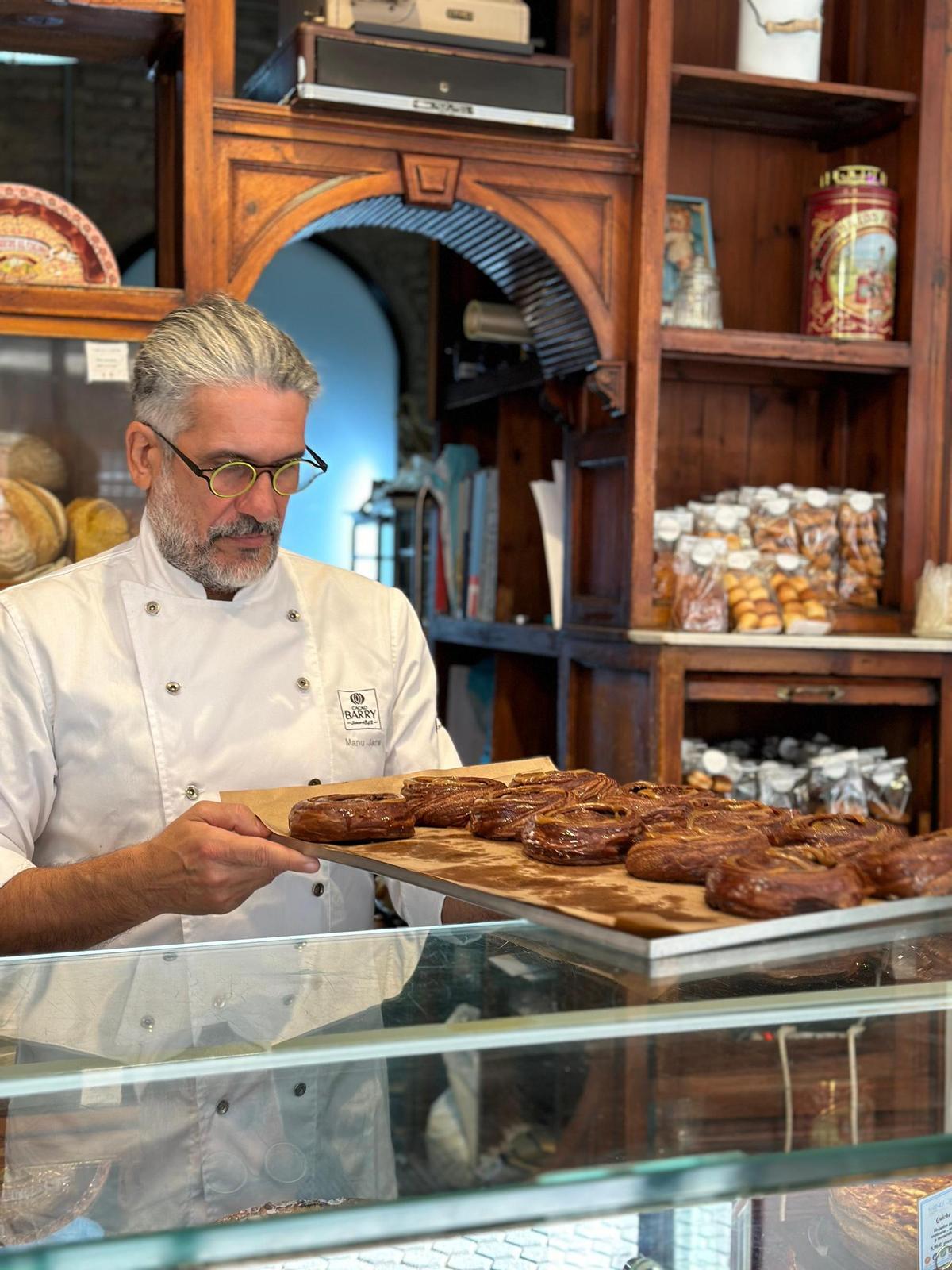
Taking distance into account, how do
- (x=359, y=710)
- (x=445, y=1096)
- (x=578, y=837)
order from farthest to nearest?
(x=359, y=710)
(x=578, y=837)
(x=445, y=1096)

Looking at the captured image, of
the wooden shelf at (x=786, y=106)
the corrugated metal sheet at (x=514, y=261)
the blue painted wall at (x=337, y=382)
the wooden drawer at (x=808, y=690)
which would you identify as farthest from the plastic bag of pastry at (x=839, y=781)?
the blue painted wall at (x=337, y=382)

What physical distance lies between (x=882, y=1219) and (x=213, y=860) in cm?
65

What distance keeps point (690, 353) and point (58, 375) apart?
1.34 m

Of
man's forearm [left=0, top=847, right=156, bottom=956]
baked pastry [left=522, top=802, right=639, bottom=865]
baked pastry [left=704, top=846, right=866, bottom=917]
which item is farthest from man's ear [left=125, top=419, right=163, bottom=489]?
baked pastry [left=704, top=846, right=866, bottom=917]

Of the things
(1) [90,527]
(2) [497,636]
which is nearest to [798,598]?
(2) [497,636]

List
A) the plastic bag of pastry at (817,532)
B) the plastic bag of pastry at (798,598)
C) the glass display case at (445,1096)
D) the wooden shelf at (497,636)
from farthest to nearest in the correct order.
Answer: the wooden shelf at (497,636)
the plastic bag of pastry at (817,532)
the plastic bag of pastry at (798,598)
the glass display case at (445,1096)

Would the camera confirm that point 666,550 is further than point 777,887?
Yes

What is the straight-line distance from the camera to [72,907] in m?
1.47

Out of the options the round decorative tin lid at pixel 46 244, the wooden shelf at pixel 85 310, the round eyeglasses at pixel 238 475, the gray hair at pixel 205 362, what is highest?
the round decorative tin lid at pixel 46 244

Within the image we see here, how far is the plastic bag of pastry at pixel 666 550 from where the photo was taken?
303 centimetres

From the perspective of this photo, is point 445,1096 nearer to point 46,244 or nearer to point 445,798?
point 445,798

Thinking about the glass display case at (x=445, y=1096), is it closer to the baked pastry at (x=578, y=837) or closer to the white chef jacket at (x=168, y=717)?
the baked pastry at (x=578, y=837)

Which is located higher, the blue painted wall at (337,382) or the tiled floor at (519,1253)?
the blue painted wall at (337,382)

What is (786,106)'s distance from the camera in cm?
327
